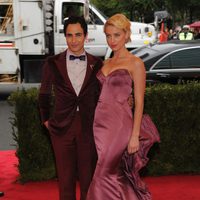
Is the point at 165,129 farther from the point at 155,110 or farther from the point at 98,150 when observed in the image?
the point at 98,150

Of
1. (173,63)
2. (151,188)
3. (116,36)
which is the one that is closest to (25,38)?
(173,63)

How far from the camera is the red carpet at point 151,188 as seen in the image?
213 inches

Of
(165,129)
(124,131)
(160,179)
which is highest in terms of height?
(124,131)

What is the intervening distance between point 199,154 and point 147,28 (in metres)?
11.4

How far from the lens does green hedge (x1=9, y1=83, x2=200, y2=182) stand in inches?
230

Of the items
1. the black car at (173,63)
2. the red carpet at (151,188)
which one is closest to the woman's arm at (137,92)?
the red carpet at (151,188)

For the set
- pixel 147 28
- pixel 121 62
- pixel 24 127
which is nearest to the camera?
pixel 121 62

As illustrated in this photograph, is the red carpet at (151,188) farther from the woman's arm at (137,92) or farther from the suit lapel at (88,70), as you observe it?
the suit lapel at (88,70)

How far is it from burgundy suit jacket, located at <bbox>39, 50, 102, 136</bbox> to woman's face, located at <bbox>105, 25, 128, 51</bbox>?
0.28 meters

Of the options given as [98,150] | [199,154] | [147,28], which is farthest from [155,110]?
[147,28]

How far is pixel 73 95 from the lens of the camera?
4039 mm

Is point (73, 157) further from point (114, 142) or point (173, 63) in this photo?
point (173, 63)

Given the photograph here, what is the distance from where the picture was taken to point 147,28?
17125 millimetres

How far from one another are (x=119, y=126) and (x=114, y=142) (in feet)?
0.42
